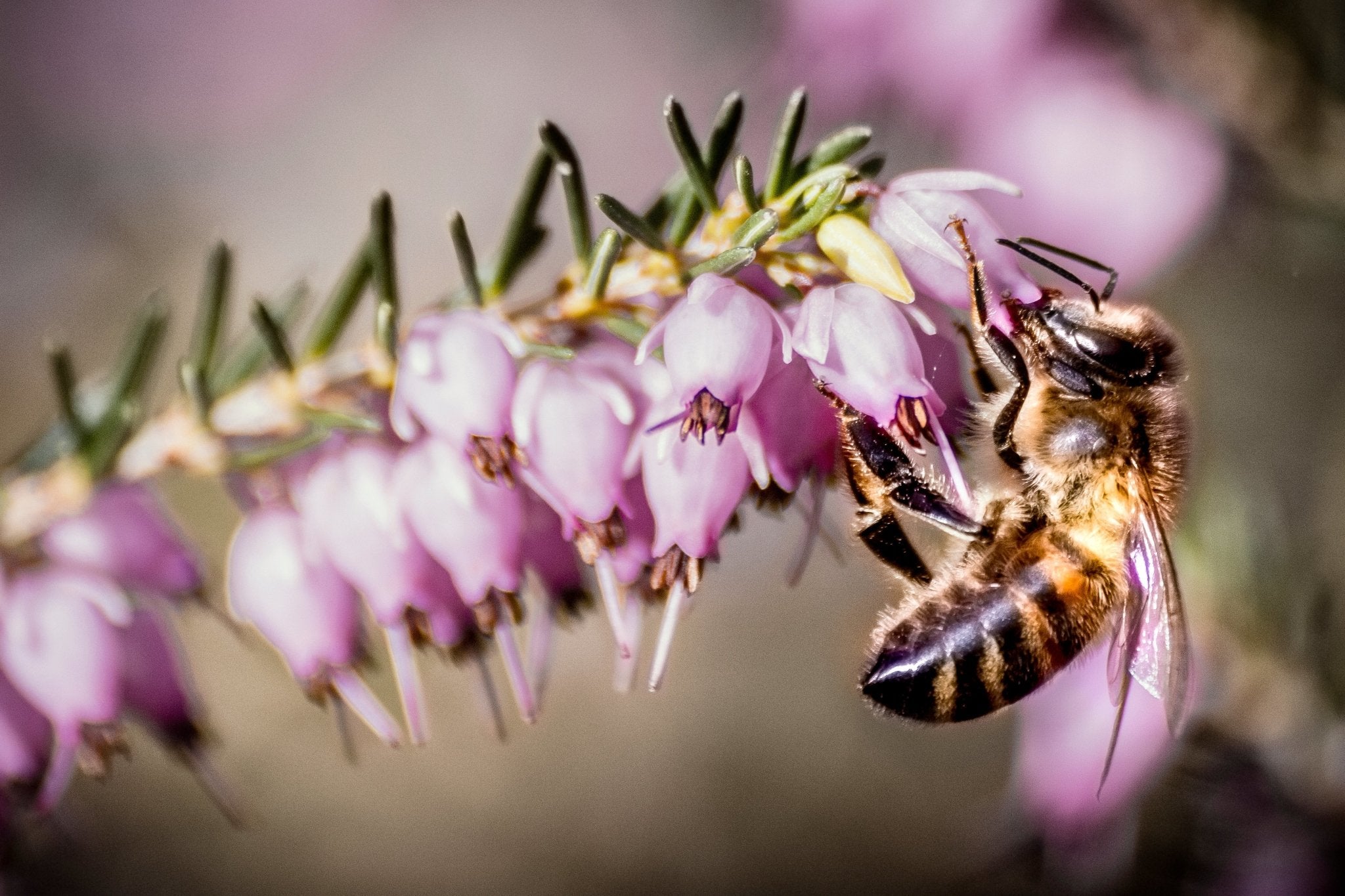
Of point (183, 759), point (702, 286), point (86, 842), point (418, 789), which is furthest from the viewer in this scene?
point (418, 789)

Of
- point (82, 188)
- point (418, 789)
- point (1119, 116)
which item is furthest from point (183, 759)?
point (82, 188)

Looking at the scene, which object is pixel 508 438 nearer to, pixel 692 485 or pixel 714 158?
pixel 692 485

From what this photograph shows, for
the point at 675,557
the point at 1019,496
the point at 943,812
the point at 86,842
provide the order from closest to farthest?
the point at 675,557
the point at 1019,496
the point at 86,842
the point at 943,812

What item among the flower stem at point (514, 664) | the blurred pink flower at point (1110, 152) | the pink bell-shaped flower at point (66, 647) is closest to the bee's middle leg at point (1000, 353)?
the flower stem at point (514, 664)

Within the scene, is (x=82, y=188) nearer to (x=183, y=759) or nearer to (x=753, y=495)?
(x=183, y=759)

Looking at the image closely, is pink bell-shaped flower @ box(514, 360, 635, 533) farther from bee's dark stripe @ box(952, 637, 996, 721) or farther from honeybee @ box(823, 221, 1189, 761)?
bee's dark stripe @ box(952, 637, 996, 721)

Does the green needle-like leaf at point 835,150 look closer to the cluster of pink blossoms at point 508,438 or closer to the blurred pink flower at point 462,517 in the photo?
the cluster of pink blossoms at point 508,438

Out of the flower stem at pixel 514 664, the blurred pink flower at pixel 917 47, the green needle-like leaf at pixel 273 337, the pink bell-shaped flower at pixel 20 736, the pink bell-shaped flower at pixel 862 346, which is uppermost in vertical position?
the blurred pink flower at pixel 917 47
